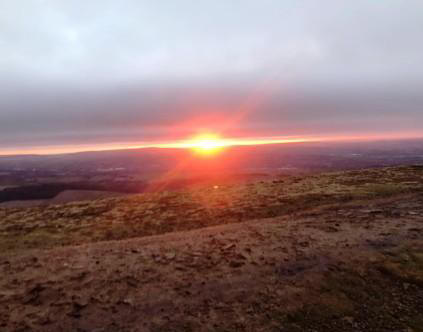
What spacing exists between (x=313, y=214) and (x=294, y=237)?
15.4 feet

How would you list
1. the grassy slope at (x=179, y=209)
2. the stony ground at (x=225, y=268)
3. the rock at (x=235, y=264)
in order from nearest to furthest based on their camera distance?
the stony ground at (x=225, y=268) < the rock at (x=235, y=264) < the grassy slope at (x=179, y=209)

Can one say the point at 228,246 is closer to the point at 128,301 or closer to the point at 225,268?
the point at 225,268

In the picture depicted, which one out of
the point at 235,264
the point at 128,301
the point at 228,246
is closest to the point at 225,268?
the point at 235,264

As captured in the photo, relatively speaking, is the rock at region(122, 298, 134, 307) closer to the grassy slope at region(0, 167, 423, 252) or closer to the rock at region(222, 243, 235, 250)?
the rock at region(222, 243, 235, 250)

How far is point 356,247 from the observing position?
522 inches

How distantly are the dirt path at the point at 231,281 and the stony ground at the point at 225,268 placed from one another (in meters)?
0.04

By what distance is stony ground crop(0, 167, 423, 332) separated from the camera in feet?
29.1

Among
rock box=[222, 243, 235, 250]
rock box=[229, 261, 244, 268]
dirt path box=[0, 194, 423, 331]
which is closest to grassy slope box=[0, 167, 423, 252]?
dirt path box=[0, 194, 423, 331]

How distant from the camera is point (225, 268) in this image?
467 inches

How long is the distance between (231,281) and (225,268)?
1.05 meters

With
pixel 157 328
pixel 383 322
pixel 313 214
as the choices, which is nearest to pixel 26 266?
pixel 157 328

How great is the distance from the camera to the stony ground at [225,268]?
8.86m

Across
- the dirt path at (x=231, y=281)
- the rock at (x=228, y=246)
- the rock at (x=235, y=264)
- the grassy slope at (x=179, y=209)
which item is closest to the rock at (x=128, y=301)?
the dirt path at (x=231, y=281)

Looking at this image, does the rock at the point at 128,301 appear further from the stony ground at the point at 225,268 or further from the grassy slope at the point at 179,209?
the grassy slope at the point at 179,209
